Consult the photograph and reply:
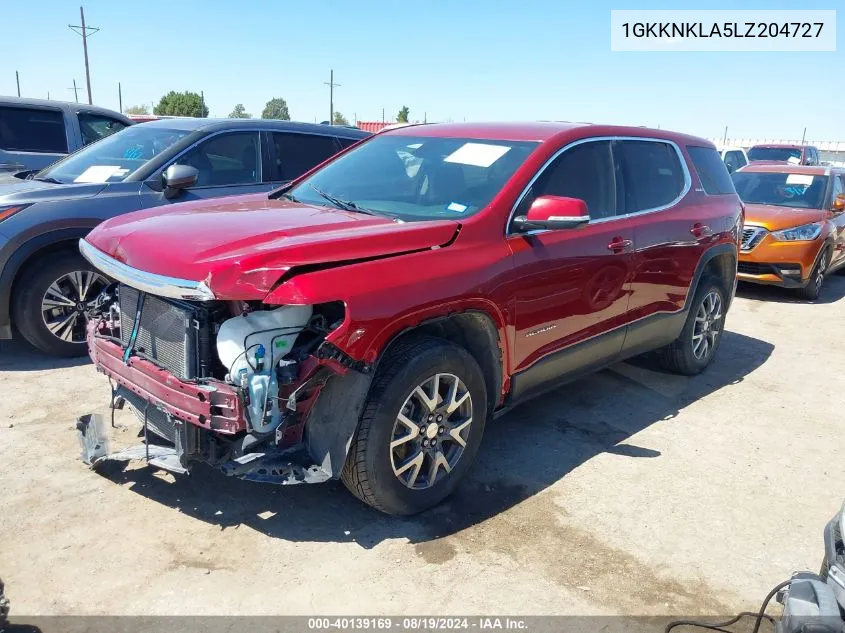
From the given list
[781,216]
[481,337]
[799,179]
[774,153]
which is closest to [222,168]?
[481,337]

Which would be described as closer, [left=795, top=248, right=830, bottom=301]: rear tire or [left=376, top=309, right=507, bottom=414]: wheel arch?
[left=376, top=309, right=507, bottom=414]: wheel arch

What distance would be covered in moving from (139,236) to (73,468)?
4.55 ft

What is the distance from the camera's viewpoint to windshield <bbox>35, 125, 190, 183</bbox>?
5.71 m

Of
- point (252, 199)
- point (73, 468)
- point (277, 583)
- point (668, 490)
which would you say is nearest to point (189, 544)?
point (277, 583)

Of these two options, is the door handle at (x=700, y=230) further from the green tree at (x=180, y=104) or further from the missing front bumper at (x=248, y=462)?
the green tree at (x=180, y=104)

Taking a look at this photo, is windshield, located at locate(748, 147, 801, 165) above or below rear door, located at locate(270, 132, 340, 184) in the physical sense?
above

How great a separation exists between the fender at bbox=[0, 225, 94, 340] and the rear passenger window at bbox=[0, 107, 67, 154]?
355 cm

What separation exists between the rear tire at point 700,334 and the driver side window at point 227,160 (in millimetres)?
3835

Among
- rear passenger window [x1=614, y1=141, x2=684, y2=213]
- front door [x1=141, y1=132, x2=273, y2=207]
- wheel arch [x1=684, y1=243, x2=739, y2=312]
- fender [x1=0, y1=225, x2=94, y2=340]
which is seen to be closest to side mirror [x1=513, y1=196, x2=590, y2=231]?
rear passenger window [x1=614, y1=141, x2=684, y2=213]

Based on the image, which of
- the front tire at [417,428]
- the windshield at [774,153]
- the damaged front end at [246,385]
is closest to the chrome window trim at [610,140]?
the front tire at [417,428]

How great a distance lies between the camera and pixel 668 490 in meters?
3.86

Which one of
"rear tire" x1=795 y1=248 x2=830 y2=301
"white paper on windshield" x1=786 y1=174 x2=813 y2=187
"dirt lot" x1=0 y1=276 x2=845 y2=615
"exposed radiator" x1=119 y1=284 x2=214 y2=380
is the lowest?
"dirt lot" x1=0 y1=276 x2=845 y2=615

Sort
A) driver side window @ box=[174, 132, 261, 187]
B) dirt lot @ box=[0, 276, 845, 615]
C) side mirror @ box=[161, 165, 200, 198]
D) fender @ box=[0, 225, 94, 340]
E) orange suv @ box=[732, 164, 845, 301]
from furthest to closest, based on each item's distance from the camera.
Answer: orange suv @ box=[732, 164, 845, 301], driver side window @ box=[174, 132, 261, 187], side mirror @ box=[161, 165, 200, 198], fender @ box=[0, 225, 94, 340], dirt lot @ box=[0, 276, 845, 615]

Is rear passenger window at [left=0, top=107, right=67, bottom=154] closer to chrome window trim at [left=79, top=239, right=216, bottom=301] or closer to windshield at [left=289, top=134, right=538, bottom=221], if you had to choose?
windshield at [left=289, top=134, right=538, bottom=221]
